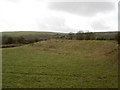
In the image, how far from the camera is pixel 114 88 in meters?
5.80

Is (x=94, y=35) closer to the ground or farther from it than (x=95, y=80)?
farther from it

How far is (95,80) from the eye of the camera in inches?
269

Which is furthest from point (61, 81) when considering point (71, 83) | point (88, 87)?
point (88, 87)

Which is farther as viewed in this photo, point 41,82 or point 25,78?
point 25,78

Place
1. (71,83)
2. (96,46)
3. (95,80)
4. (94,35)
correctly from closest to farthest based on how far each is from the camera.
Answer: (71,83), (95,80), (96,46), (94,35)

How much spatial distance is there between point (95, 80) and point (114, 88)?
3.79 feet

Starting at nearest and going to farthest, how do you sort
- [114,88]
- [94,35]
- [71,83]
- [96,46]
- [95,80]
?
[114,88], [71,83], [95,80], [96,46], [94,35]

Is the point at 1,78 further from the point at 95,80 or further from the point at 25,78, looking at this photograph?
the point at 95,80

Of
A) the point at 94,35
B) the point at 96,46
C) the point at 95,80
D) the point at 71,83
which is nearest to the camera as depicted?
the point at 71,83

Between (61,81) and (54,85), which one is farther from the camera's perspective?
(61,81)

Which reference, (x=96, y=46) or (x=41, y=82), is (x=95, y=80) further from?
(x=96, y=46)

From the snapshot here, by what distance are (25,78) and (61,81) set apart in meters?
1.76

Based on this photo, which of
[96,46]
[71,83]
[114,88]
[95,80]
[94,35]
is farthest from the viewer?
[94,35]

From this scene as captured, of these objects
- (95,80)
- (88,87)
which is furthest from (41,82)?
(95,80)
